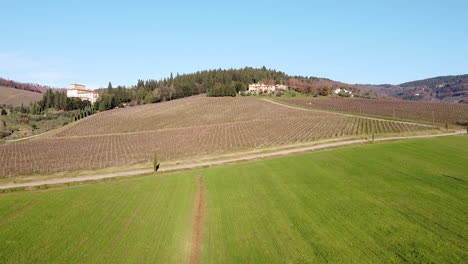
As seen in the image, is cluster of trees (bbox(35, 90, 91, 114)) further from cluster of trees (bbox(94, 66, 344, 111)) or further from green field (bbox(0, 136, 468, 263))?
green field (bbox(0, 136, 468, 263))

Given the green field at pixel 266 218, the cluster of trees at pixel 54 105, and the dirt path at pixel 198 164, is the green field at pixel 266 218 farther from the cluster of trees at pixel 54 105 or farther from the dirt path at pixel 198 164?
the cluster of trees at pixel 54 105

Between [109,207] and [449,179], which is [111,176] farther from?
[449,179]

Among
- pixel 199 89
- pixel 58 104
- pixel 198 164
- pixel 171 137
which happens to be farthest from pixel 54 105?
pixel 198 164

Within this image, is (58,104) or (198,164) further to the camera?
(58,104)

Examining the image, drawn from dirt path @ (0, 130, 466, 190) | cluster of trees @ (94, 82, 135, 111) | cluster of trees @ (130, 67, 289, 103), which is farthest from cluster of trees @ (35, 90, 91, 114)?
dirt path @ (0, 130, 466, 190)

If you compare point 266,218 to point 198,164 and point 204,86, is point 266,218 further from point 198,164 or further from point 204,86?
point 204,86

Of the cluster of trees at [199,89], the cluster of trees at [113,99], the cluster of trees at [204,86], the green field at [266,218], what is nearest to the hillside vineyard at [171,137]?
the green field at [266,218]
